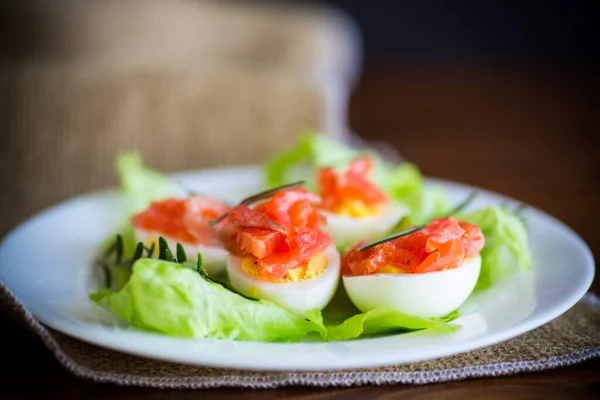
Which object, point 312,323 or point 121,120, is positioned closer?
point 312,323

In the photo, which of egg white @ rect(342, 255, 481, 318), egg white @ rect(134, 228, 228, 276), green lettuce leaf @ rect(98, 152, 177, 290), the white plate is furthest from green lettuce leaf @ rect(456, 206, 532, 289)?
green lettuce leaf @ rect(98, 152, 177, 290)

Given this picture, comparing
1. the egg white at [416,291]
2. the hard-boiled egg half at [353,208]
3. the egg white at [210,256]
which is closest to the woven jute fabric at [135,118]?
the hard-boiled egg half at [353,208]

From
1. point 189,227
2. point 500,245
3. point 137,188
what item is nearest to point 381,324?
point 500,245

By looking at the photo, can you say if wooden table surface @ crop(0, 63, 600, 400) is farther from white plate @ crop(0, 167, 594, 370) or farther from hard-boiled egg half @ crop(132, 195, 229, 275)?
hard-boiled egg half @ crop(132, 195, 229, 275)

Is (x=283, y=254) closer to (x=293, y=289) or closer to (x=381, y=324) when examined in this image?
(x=293, y=289)

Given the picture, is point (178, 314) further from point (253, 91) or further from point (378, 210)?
point (253, 91)

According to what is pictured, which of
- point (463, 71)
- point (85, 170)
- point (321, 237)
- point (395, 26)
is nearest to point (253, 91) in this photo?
point (85, 170)

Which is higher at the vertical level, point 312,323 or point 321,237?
point 321,237

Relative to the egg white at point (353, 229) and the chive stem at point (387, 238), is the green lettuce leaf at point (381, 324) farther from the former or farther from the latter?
the egg white at point (353, 229)
